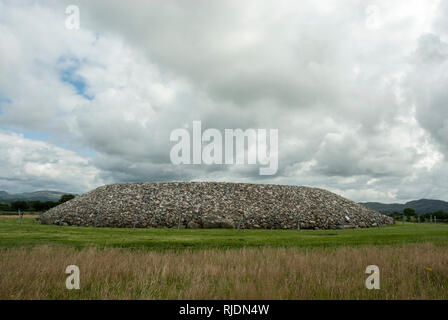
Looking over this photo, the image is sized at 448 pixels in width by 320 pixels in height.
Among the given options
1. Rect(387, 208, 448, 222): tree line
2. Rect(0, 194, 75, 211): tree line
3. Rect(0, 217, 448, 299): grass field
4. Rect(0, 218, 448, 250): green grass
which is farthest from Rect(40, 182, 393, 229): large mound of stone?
Rect(0, 194, 75, 211): tree line

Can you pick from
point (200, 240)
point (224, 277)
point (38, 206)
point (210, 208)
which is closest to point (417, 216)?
point (210, 208)

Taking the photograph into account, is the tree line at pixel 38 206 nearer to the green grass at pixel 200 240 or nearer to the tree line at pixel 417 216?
the green grass at pixel 200 240

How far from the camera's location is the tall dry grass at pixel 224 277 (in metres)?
7.08

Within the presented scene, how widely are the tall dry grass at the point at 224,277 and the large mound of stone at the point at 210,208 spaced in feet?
74.3

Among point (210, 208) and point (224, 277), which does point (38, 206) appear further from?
point (224, 277)

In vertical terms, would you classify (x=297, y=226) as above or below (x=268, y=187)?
below

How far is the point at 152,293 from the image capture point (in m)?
7.27

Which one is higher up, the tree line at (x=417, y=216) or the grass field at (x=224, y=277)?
the grass field at (x=224, y=277)

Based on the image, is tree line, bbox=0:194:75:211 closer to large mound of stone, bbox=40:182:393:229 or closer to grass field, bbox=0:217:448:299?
large mound of stone, bbox=40:182:393:229

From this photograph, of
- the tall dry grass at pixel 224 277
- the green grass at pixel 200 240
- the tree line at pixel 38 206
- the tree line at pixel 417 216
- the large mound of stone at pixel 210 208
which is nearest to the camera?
the tall dry grass at pixel 224 277

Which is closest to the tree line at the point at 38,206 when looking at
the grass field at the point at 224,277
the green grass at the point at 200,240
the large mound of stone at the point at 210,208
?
the large mound of stone at the point at 210,208
